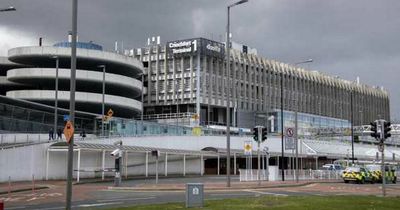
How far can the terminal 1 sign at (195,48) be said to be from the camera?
111 m

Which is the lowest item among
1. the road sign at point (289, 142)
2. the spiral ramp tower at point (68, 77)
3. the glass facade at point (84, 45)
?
the road sign at point (289, 142)

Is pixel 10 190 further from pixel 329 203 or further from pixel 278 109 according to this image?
pixel 278 109

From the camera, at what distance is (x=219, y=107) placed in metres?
119

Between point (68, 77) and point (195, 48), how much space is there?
97.7 ft

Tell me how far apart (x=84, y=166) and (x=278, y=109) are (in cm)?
8799

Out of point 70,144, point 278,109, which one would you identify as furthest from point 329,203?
point 278,109

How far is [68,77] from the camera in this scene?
90.2m

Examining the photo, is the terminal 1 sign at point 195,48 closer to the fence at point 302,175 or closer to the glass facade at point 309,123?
the glass facade at point 309,123

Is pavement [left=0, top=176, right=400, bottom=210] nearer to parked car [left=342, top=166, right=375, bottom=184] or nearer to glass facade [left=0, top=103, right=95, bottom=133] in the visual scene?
parked car [left=342, top=166, right=375, bottom=184]

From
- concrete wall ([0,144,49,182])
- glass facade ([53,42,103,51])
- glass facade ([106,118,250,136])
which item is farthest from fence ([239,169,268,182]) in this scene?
glass facade ([53,42,103,51])

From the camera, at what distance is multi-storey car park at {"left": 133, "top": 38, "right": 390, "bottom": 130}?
4478 inches

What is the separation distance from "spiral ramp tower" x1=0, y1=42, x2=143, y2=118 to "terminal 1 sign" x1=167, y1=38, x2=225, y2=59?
1277cm

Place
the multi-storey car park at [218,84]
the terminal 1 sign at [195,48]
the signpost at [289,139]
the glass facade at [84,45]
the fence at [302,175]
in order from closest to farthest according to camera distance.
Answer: the signpost at [289,139] → the fence at [302,175] → the glass facade at [84,45] → the terminal 1 sign at [195,48] → the multi-storey car park at [218,84]

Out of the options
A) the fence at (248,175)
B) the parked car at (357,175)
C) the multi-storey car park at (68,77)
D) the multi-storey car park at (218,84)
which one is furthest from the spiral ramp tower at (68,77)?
the parked car at (357,175)
